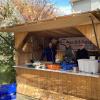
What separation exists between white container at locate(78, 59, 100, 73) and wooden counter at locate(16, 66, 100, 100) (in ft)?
0.65

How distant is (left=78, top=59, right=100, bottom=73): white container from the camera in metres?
7.22

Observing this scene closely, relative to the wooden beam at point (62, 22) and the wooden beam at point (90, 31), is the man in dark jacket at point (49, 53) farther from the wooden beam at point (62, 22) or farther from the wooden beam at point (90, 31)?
the wooden beam at point (90, 31)

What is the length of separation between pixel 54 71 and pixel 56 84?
43 cm

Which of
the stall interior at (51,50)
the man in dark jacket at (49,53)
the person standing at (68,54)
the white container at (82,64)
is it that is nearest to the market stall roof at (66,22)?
the stall interior at (51,50)

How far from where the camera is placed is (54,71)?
8352 millimetres

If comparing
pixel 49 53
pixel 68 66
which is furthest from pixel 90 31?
pixel 49 53

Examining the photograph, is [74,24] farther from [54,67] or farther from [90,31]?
[54,67]

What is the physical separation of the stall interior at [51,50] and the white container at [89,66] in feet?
3.57

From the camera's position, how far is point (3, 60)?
1387 centimetres

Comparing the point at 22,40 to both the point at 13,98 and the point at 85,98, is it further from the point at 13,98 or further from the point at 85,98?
the point at 85,98

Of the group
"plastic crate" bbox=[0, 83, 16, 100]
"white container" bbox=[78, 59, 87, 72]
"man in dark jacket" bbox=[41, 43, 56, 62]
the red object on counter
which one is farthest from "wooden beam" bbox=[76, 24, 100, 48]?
"plastic crate" bbox=[0, 83, 16, 100]

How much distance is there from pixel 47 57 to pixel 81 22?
3.68 meters

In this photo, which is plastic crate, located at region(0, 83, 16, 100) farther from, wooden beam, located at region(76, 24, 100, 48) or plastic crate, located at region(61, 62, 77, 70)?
wooden beam, located at region(76, 24, 100, 48)

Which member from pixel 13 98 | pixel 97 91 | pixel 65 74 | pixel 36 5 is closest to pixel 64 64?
pixel 65 74
